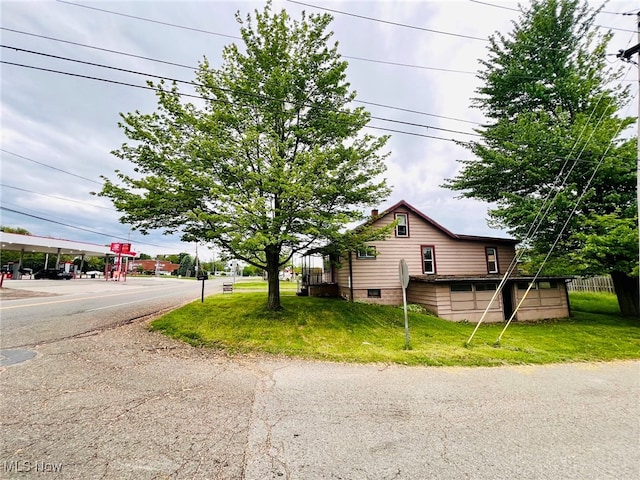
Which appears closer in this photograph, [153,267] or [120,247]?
[120,247]

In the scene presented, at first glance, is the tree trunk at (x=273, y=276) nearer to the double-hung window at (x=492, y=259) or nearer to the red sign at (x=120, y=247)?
the double-hung window at (x=492, y=259)

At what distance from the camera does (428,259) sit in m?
16.9

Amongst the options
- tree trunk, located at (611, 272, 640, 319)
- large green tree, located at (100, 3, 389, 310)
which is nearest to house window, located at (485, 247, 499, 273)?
tree trunk, located at (611, 272, 640, 319)

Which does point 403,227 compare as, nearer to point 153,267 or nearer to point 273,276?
point 273,276

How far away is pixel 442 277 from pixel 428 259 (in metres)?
2.73

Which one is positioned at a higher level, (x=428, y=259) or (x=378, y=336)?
(x=428, y=259)

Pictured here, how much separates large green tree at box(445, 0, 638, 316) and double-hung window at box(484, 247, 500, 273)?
3184 mm

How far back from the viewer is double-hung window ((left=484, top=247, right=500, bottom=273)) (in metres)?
17.7

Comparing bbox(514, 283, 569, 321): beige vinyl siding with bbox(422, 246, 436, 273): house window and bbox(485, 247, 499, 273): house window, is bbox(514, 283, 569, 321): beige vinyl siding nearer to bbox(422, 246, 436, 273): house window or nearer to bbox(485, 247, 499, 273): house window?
bbox(485, 247, 499, 273): house window

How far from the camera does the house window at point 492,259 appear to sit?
696 inches

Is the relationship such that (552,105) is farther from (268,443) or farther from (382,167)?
(268,443)

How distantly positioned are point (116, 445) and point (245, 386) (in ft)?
7.21

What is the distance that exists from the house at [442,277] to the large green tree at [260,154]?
4480 mm

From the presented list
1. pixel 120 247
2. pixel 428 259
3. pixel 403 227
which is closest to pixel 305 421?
pixel 403 227
